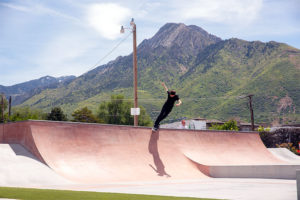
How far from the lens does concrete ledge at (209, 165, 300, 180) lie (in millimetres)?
15719

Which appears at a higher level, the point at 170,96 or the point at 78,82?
the point at 78,82

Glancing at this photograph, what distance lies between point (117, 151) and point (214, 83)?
100783mm

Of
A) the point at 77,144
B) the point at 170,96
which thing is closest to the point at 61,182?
the point at 77,144

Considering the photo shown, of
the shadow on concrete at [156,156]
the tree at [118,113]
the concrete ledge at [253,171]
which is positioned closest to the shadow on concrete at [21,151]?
the shadow on concrete at [156,156]

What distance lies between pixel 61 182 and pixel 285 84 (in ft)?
318

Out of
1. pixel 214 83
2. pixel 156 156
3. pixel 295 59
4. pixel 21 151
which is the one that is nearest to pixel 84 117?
pixel 214 83

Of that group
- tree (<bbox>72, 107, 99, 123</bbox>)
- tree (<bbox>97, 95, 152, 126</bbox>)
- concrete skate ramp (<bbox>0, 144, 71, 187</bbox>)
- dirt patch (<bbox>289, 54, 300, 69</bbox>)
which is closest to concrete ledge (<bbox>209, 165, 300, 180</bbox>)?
concrete skate ramp (<bbox>0, 144, 71, 187</bbox>)

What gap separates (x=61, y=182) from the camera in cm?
1140

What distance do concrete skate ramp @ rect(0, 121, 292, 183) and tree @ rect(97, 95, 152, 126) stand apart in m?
58.8

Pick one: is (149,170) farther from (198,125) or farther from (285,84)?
A: (285,84)

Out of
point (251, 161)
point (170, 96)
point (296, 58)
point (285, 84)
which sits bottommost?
point (251, 161)

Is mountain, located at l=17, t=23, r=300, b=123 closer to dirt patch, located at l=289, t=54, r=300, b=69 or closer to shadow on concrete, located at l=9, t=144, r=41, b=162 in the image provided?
dirt patch, located at l=289, t=54, r=300, b=69

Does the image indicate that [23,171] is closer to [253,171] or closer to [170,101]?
[170,101]

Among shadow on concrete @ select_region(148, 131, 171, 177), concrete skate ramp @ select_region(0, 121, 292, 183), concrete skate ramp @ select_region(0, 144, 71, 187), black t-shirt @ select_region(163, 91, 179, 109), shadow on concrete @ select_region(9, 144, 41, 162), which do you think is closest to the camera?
concrete skate ramp @ select_region(0, 144, 71, 187)
